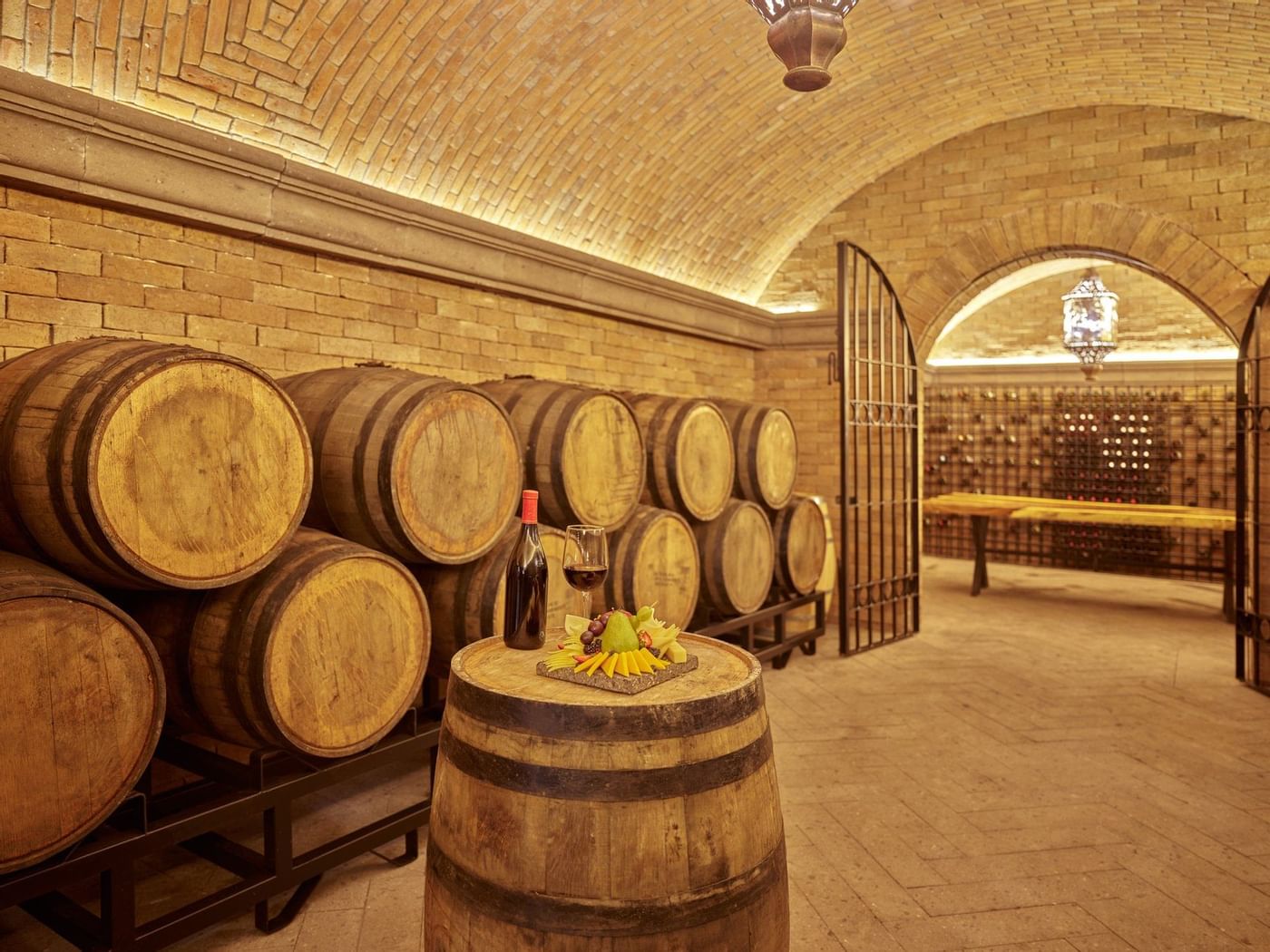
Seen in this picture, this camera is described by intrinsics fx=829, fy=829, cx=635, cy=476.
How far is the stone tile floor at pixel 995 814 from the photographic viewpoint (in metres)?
2.53

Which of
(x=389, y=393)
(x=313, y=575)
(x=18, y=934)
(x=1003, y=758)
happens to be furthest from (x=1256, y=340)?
(x=18, y=934)

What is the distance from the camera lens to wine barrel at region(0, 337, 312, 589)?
6.60ft

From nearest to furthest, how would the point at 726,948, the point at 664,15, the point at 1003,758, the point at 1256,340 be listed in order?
the point at 726,948 < the point at 1003,758 < the point at 664,15 < the point at 1256,340

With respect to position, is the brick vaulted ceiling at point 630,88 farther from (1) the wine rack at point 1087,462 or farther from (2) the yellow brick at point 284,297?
(1) the wine rack at point 1087,462

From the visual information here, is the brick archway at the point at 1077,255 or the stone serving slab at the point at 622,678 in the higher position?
the brick archway at the point at 1077,255

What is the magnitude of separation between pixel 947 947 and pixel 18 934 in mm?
2778

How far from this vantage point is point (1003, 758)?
3904 millimetres

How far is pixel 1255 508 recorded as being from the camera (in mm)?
5082

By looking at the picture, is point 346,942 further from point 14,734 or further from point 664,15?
point 664,15

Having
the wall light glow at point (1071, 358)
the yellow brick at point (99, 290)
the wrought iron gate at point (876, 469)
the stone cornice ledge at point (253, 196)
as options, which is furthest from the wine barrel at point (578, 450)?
the wall light glow at point (1071, 358)

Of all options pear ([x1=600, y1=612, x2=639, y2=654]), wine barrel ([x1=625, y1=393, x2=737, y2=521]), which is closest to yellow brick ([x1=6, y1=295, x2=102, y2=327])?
pear ([x1=600, y1=612, x2=639, y2=654])

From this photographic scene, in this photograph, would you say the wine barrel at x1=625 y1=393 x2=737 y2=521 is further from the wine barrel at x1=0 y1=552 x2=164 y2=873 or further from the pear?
the wine barrel at x1=0 y1=552 x2=164 y2=873

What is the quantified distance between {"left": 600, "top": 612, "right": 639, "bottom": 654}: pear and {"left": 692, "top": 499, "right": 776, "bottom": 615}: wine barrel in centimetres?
271

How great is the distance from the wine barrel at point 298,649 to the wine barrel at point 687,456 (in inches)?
76.9
